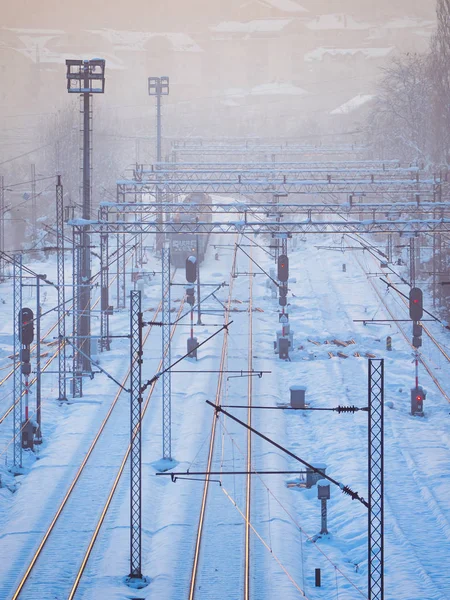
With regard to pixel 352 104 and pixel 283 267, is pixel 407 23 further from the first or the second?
pixel 283 267

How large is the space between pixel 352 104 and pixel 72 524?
8512 centimetres

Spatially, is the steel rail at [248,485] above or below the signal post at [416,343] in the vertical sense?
below

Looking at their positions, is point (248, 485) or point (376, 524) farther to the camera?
→ point (248, 485)

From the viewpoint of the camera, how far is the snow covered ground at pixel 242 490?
568 inches

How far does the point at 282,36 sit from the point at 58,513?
4738 inches

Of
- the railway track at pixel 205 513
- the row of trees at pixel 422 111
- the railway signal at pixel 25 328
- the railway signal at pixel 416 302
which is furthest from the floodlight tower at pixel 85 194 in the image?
the row of trees at pixel 422 111

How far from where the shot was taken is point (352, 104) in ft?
316

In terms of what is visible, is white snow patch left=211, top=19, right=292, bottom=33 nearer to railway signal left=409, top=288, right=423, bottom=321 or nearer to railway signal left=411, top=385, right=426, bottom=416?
railway signal left=409, top=288, right=423, bottom=321

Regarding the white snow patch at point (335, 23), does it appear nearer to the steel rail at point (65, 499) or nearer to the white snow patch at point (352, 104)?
the white snow patch at point (352, 104)

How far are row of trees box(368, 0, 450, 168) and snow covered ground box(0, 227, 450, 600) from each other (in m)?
13.3

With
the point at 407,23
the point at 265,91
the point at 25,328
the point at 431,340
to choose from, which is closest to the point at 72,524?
the point at 25,328

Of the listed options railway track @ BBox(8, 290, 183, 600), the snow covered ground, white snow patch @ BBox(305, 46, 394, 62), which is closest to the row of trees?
the snow covered ground

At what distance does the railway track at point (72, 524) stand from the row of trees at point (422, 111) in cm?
2449

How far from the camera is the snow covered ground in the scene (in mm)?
14430
